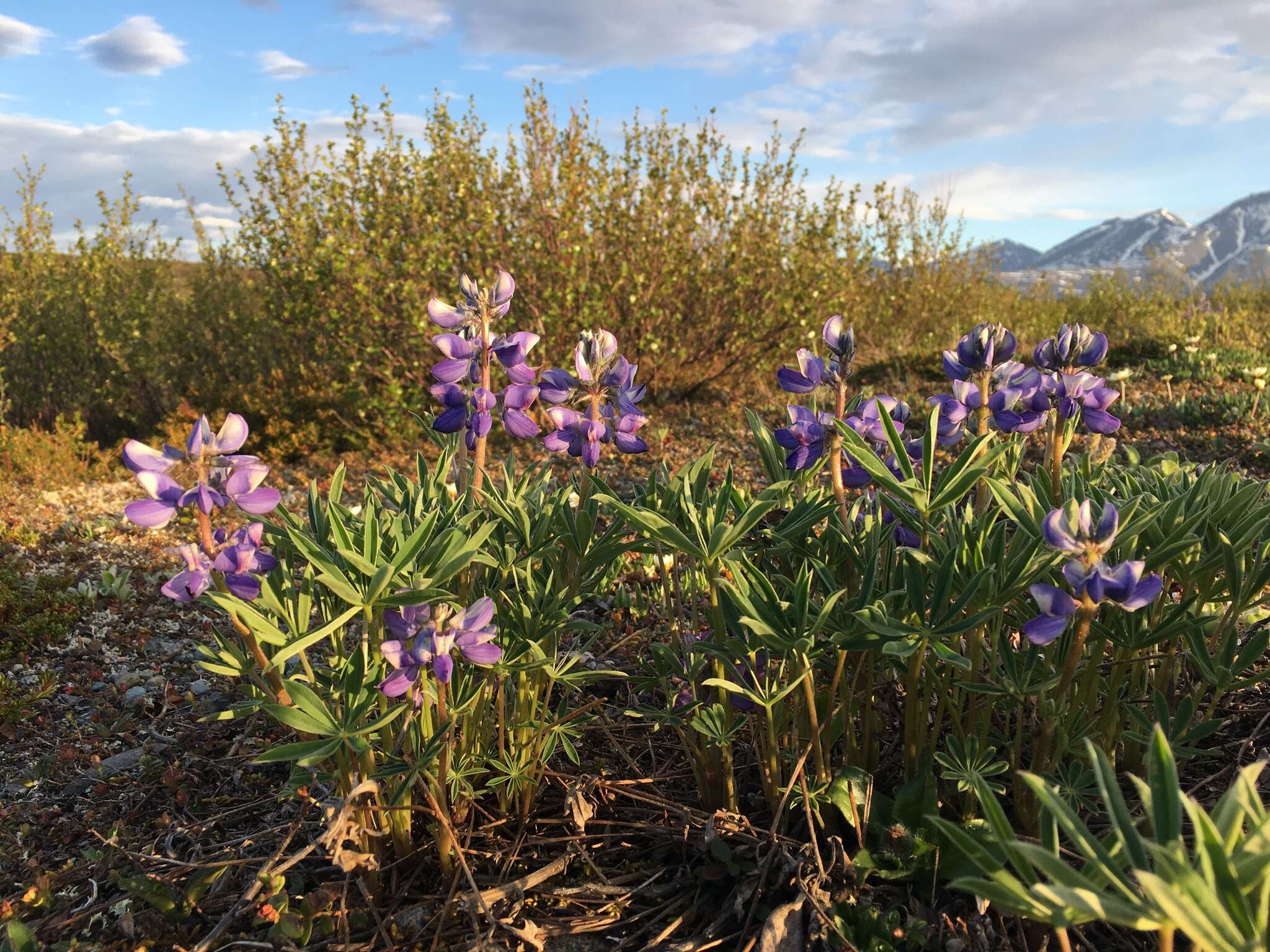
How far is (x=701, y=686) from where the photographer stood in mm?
1991

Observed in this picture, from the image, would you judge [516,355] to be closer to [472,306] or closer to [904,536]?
[472,306]

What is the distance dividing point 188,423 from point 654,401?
420 centimetres

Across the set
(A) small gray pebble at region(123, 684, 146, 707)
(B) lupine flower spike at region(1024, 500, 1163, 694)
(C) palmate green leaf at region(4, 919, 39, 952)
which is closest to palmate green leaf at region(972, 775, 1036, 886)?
(B) lupine flower spike at region(1024, 500, 1163, 694)

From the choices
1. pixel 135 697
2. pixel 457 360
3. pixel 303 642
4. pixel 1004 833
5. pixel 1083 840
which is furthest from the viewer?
pixel 135 697

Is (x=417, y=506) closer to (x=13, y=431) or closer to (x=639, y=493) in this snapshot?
(x=639, y=493)

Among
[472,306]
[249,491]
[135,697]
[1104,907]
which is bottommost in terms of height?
[135,697]

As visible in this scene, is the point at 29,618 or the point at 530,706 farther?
the point at 29,618

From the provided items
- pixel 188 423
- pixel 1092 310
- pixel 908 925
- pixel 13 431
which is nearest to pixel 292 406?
pixel 188 423

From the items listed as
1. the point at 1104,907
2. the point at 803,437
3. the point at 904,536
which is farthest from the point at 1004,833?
the point at 803,437

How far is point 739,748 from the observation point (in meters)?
2.29

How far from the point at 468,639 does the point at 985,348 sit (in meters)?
1.34

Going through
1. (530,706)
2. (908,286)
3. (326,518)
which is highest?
(908,286)

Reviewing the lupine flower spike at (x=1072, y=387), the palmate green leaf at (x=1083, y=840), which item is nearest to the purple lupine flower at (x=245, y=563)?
the palmate green leaf at (x=1083, y=840)

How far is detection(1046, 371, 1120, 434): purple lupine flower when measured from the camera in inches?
80.0
